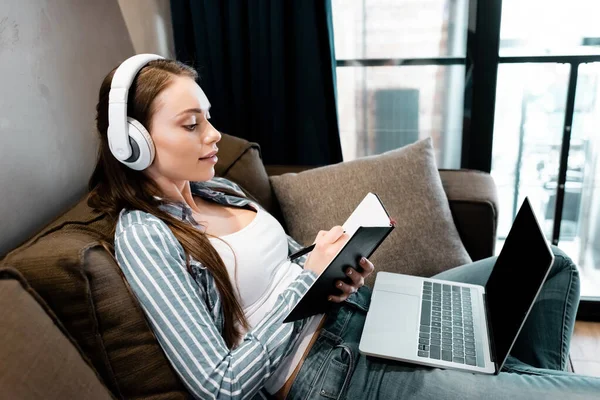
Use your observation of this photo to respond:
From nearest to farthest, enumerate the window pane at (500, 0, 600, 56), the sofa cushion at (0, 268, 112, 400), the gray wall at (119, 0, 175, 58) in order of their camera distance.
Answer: the sofa cushion at (0, 268, 112, 400) → the gray wall at (119, 0, 175, 58) → the window pane at (500, 0, 600, 56)

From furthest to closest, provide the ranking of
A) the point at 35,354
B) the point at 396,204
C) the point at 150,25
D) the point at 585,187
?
the point at 585,187, the point at 150,25, the point at 396,204, the point at 35,354

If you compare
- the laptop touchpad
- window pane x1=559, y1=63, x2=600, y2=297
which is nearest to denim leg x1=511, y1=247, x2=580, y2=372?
the laptop touchpad

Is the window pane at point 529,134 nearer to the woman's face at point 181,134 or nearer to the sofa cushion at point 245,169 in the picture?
the sofa cushion at point 245,169

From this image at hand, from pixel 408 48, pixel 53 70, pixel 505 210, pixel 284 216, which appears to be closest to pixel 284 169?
pixel 284 216

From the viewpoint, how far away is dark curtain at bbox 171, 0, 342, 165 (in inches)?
75.6

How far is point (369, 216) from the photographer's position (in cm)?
118

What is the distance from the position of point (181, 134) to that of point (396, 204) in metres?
0.76

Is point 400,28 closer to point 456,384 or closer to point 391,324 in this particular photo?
point 391,324

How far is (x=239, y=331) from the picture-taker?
1146 mm

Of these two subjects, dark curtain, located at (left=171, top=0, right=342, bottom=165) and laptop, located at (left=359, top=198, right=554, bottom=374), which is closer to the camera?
laptop, located at (left=359, top=198, right=554, bottom=374)

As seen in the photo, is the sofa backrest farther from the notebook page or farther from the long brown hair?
the notebook page

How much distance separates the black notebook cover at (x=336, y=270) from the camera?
3.43 ft

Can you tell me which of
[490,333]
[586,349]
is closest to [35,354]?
[490,333]

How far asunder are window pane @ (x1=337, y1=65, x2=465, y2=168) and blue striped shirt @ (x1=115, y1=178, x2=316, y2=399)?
121cm
